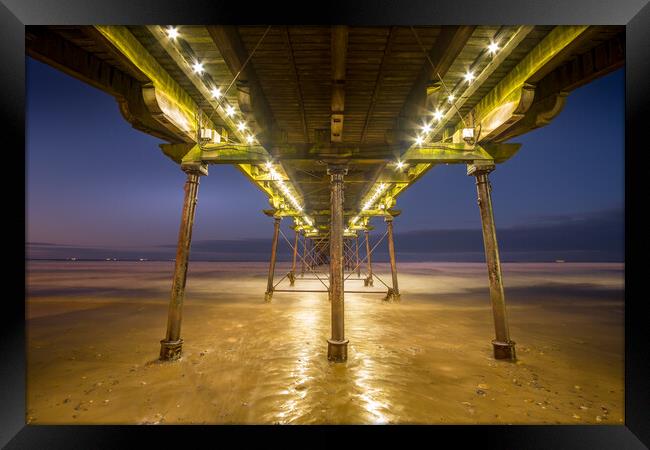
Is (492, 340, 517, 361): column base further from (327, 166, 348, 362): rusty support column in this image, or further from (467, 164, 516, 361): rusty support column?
(327, 166, 348, 362): rusty support column

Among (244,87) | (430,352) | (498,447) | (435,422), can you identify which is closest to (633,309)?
(498,447)

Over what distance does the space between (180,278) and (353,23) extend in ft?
18.4

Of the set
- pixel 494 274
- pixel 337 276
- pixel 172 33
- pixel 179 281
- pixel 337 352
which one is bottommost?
pixel 337 352

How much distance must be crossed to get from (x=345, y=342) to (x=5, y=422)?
15.4 ft

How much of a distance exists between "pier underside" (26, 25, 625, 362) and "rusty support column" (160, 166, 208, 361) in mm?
25

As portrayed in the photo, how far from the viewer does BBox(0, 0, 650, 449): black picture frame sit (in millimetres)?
2631

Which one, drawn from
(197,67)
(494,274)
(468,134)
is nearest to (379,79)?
(468,134)

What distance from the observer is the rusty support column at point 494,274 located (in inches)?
229

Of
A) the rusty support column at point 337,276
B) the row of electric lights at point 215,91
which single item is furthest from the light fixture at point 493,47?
the row of electric lights at point 215,91

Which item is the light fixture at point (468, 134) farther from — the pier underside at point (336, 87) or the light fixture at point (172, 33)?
the light fixture at point (172, 33)

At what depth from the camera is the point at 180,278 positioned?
5930mm

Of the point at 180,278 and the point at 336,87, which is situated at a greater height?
the point at 336,87

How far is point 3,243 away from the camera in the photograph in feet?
8.79

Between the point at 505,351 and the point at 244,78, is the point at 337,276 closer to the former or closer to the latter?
the point at 505,351
